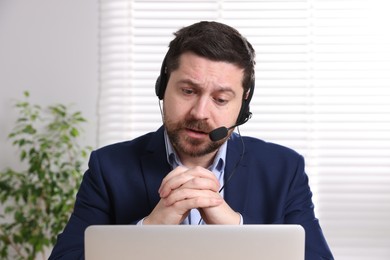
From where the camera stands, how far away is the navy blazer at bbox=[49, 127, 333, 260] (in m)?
1.97

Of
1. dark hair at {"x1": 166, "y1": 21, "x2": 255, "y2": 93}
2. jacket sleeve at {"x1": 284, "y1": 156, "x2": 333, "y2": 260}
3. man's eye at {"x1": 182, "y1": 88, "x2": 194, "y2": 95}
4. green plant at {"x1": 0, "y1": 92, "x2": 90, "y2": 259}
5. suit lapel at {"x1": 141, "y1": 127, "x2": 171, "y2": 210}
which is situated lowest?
green plant at {"x1": 0, "y1": 92, "x2": 90, "y2": 259}

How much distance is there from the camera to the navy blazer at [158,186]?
1.97 metres

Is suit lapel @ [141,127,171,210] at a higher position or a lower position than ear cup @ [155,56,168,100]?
lower

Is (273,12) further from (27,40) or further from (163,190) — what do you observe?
(163,190)

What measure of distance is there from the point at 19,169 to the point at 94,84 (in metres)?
0.64

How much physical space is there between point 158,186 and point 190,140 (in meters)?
0.20

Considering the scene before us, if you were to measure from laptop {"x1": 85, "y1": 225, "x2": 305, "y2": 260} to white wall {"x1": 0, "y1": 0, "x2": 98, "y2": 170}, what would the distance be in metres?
2.70

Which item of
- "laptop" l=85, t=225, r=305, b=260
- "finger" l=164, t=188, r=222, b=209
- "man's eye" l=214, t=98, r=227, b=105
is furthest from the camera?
"man's eye" l=214, t=98, r=227, b=105

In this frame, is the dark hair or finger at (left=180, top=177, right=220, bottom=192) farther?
the dark hair

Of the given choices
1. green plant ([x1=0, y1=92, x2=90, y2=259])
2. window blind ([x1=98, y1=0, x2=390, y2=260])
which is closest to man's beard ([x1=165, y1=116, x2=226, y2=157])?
green plant ([x1=0, y1=92, x2=90, y2=259])

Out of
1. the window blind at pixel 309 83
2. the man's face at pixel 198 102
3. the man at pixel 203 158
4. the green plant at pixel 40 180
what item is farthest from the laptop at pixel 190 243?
the window blind at pixel 309 83

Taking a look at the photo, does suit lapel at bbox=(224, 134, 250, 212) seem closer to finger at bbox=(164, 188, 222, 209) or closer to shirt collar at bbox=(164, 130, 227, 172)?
shirt collar at bbox=(164, 130, 227, 172)

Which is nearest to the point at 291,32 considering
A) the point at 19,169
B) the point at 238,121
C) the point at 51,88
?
the point at 51,88

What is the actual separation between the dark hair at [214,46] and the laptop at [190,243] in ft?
2.74
